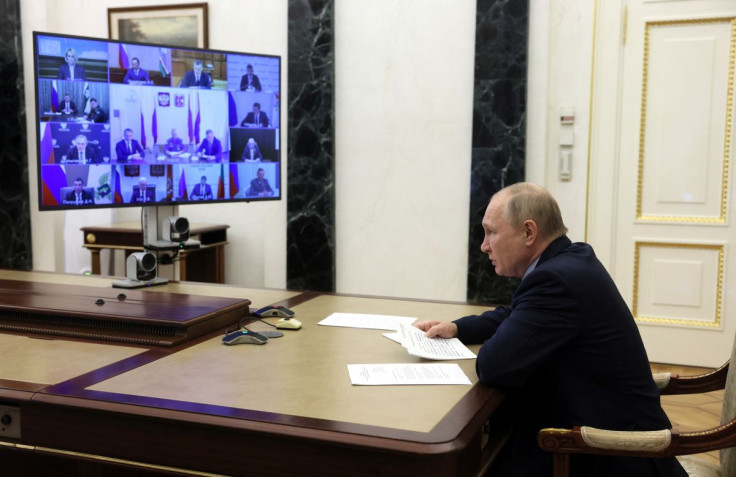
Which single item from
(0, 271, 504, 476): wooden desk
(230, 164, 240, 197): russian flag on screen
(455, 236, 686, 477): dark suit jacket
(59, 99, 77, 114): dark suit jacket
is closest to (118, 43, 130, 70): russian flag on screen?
(59, 99, 77, 114): dark suit jacket

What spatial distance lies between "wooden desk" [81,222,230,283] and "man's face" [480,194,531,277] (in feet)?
10.4

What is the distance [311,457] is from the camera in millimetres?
1485

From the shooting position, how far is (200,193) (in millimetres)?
3068

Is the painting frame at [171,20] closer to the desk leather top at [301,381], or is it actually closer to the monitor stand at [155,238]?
the monitor stand at [155,238]

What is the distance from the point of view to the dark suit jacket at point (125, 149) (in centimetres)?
279

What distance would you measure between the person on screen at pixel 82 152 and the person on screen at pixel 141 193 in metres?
0.19

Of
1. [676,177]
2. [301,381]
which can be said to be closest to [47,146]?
[301,381]

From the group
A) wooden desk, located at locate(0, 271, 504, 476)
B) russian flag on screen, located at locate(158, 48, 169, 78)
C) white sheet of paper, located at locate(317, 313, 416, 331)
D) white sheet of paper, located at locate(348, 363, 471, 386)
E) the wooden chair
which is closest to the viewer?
wooden desk, located at locate(0, 271, 504, 476)

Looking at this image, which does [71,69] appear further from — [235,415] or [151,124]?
[235,415]

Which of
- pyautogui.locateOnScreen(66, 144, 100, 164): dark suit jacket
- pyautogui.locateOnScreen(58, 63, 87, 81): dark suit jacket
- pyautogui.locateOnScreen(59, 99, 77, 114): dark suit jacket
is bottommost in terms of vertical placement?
pyautogui.locateOnScreen(66, 144, 100, 164): dark suit jacket

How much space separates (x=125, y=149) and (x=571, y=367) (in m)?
1.78

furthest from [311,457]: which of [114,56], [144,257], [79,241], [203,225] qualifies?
[79,241]

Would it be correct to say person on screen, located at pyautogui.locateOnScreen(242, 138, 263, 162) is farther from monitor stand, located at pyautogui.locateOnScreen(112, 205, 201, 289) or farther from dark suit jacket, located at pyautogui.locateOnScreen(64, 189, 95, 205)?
dark suit jacket, located at pyautogui.locateOnScreen(64, 189, 95, 205)

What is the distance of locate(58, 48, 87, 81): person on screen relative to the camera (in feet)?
8.63
